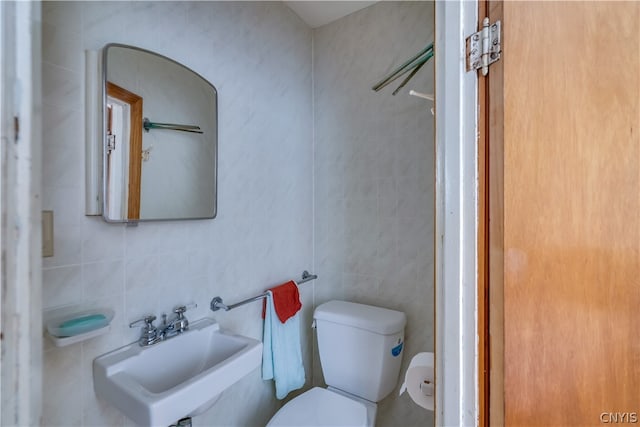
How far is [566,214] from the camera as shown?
0.52 meters

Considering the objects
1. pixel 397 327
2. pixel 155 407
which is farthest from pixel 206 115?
pixel 397 327

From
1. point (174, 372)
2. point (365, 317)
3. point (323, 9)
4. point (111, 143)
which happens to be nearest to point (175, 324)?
point (174, 372)

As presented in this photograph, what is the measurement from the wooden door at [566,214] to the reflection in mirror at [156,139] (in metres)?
1.14

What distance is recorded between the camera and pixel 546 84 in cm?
51

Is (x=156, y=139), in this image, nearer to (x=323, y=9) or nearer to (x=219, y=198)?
(x=219, y=198)

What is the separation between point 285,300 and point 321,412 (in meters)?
0.55

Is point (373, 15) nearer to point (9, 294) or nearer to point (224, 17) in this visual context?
point (224, 17)

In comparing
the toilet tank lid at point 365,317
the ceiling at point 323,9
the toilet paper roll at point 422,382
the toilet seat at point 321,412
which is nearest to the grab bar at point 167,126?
the ceiling at point 323,9

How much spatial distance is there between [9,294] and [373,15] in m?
2.03

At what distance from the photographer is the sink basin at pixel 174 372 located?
816 millimetres

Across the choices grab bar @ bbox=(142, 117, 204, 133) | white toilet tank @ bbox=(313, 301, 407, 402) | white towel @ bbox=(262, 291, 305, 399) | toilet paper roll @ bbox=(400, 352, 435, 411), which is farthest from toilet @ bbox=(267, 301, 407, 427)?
grab bar @ bbox=(142, 117, 204, 133)

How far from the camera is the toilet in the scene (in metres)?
1.36

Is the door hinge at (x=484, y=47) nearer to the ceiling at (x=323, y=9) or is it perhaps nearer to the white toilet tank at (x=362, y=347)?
the white toilet tank at (x=362, y=347)

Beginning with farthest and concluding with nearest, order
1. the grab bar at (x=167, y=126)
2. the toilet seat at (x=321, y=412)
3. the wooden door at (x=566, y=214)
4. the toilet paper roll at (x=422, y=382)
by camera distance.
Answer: the toilet seat at (x=321, y=412), the grab bar at (x=167, y=126), the toilet paper roll at (x=422, y=382), the wooden door at (x=566, y=214)
